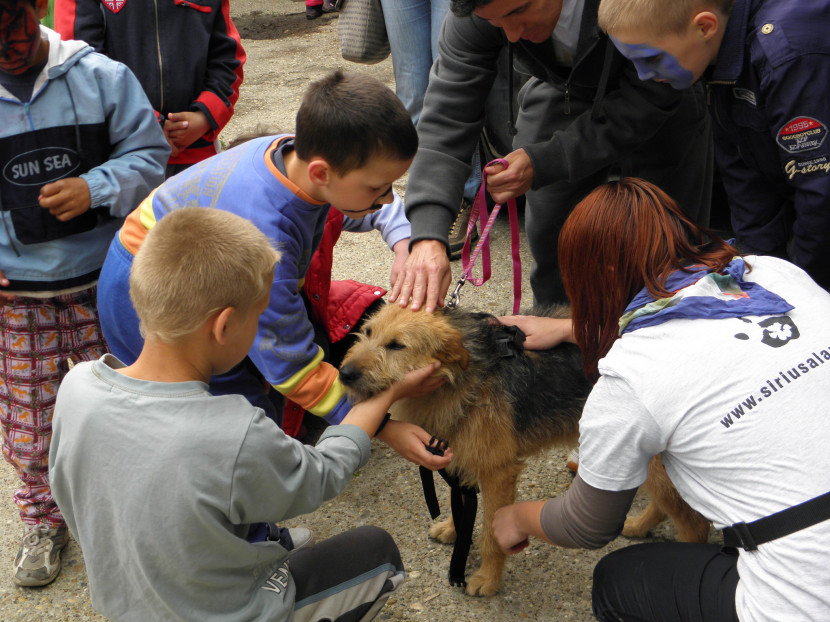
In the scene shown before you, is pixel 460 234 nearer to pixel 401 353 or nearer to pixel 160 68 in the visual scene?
pixel 160 68

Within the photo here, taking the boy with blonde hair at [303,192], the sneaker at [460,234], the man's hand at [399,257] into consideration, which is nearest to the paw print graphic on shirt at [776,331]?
the boy with blonde hair at [303,192]

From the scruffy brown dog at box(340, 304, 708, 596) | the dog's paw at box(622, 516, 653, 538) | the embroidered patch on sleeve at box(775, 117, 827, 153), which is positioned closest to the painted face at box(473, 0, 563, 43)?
the embroidered patch on sleeve at box(775, 117, 827, 153)

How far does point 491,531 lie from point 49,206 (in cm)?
213

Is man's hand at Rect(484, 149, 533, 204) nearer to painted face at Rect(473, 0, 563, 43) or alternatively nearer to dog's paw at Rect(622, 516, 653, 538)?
painted face at Rect(473, 0, 563, 43)

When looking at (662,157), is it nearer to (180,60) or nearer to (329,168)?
(329,168)

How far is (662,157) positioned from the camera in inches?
131

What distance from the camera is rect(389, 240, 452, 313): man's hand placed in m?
2.76

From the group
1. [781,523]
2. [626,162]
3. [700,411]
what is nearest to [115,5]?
[626,162]

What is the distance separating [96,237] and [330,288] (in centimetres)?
117

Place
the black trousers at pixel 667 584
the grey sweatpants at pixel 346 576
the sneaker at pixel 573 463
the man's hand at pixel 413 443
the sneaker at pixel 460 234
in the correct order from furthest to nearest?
the sneaker at pixel 460 234
the sneaker at pixel 573 463
the man's hand at pixel 413 443
the grey sweatpants at pixel 346 576
the black trousers at pixel 667 584

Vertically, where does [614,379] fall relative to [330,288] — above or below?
above

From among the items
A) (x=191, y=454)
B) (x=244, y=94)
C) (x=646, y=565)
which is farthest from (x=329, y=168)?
(x=244, y=94)

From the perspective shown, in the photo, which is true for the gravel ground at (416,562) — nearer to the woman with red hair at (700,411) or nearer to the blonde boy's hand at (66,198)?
the woman with red hair at (700,411)

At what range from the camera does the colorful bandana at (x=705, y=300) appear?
184 centimetres
